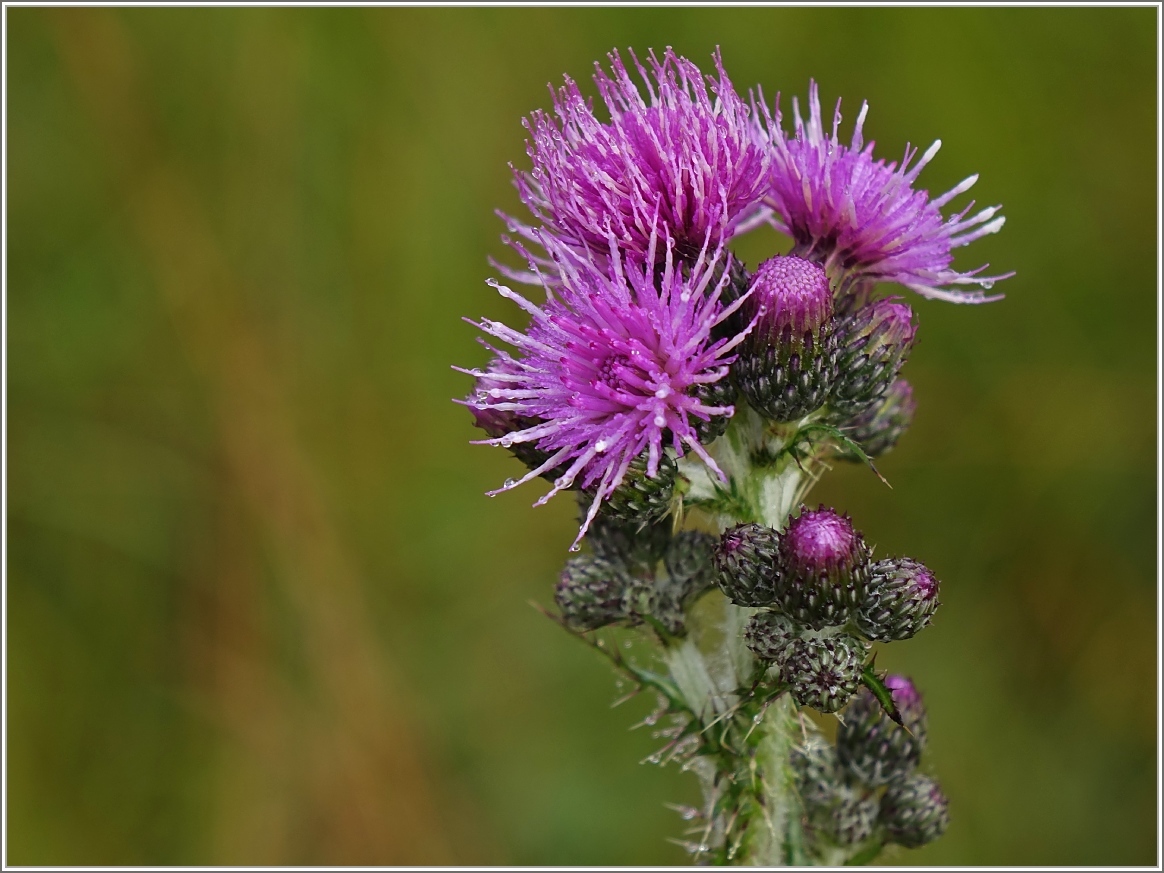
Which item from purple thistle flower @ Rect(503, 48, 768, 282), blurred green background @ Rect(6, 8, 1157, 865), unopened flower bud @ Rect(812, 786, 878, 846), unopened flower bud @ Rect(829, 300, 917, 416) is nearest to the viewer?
purple thistle flower @ Rect(503, 48, 768, 282)

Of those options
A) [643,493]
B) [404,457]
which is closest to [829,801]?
[643,493]

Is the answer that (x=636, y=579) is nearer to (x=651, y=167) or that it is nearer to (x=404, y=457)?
(x=651, y=167)

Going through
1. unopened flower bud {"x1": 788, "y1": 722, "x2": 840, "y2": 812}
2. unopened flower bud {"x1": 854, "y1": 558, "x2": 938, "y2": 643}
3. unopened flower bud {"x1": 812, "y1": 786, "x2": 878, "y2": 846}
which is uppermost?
unopened flower bud {"x1": 854, "y1": 558, "x2": 938, "y2": 643}

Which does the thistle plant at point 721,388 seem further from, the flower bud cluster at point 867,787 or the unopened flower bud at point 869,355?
the flower bud cluster at point 867,787

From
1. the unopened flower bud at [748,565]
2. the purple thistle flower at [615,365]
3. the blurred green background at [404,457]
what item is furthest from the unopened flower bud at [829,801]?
the blurred green background at [404,457]

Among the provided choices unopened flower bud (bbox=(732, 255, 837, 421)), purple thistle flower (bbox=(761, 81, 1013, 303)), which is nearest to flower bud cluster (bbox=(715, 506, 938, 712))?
unopened flower bud (bbox=(732, 255, 837, 421))

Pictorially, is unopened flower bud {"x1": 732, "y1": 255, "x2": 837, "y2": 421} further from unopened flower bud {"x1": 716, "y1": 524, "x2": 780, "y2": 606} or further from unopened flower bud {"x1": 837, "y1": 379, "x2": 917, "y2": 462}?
unopened flower bud {"x1": 837, "y1": 379, "x2": 917, "y2": 462}

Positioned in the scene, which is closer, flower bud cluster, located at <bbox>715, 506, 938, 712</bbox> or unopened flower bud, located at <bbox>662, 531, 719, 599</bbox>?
flower bud cluster, located at <bbox>715, 506, 938, 712</bbox>
